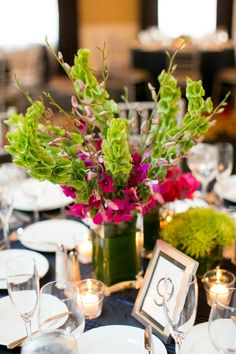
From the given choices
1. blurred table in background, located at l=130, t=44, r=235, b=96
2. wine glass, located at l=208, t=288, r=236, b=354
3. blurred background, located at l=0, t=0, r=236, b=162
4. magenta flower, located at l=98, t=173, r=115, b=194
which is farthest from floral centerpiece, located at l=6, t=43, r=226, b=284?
blurred table in background, located at l=130, t=44, r=235, b=96

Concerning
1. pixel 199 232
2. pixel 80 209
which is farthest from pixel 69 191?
pixel 199 232

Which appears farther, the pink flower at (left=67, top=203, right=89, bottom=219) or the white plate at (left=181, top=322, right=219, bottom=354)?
the pink flower at (left=67, top=203, right=89, bottom=219)

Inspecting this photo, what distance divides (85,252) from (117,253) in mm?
212

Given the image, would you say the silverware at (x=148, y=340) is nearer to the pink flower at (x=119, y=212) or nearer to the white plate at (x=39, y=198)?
the pink flower at (x=119, y=212)

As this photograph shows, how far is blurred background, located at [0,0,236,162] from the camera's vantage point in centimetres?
602

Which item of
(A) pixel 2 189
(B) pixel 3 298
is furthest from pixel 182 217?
Result: (A) pixel 2 189

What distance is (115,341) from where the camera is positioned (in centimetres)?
125

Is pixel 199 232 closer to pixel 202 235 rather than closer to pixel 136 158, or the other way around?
pixel 202 235

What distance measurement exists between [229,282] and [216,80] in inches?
194

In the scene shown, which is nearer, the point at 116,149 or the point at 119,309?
the point at 116,149

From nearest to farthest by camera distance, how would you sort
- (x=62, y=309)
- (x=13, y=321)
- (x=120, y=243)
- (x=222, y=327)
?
(x=222, y=327)
(x=62, y=309)
(x=13, y=321)
(x=120, y=243)

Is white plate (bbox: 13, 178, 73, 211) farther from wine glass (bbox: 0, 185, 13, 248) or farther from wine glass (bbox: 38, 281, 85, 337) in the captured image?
wine glass (bbox: 38, 281, 85, 337)

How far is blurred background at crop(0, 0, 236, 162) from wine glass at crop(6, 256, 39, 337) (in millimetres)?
4593

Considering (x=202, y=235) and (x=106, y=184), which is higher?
(x=106, y=184)
